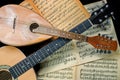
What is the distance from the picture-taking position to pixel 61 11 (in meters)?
1.16

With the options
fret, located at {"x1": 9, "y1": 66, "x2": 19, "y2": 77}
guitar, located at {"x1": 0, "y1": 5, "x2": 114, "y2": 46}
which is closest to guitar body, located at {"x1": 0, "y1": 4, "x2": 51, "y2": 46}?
guitar, located at {"x1": 0, "y1": 5, "x2": 114, "y2": 46}

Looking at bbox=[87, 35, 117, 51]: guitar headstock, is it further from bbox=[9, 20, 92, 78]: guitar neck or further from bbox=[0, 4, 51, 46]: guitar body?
bbox=[0, 4, 51, 46]: guitar body

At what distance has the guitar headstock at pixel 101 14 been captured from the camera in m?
1.03

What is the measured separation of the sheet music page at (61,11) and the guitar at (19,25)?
59mm

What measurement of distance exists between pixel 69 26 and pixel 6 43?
279 millimetres

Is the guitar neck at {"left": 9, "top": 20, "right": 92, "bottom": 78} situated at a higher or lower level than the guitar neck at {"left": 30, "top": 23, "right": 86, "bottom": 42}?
lower

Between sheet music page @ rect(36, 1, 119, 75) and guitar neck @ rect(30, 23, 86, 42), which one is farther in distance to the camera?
sheet music page @ rect(36, 1, 119, 75)

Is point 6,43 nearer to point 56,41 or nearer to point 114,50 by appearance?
point 56,41

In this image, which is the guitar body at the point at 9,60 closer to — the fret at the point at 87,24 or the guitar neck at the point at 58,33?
the guitar neck at the point at 58,33

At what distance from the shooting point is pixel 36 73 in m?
1.17

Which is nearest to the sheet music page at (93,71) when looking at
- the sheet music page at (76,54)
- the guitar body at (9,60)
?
the sheet music page at (76,54)

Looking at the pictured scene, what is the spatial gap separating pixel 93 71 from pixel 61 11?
0.30 metres

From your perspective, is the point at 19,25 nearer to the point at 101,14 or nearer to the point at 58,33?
the point at 58,33

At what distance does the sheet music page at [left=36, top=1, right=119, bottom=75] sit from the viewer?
45.5 inches
